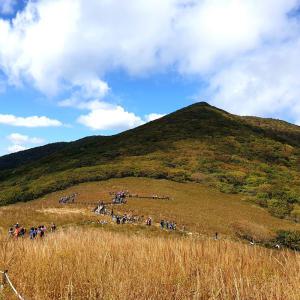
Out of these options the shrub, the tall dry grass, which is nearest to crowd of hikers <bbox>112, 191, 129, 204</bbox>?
the shrub

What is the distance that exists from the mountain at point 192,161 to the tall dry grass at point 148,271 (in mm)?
50825

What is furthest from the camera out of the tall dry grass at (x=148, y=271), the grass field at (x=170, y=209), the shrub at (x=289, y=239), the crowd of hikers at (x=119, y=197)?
the crowd of hikers at (x=119, y=197)

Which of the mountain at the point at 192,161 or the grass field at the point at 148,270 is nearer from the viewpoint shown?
the grass field at the point at 148,270

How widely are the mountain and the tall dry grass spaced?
50.8 m

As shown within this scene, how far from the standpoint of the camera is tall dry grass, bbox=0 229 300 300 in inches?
222

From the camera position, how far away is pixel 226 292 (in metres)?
5.85

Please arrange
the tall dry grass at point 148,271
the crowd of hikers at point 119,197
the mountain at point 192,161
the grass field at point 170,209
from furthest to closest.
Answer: the mountain at point 192,161 < the crowd of hikers at point 119,197 < the grass field at point 170,209 < the tall dry grass at point 148,271

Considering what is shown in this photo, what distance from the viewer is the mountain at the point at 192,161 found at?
67438 mm

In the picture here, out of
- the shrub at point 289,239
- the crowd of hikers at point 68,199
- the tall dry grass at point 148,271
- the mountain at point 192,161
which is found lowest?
the shrub at point 289,239

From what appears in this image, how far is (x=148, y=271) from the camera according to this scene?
650 cm

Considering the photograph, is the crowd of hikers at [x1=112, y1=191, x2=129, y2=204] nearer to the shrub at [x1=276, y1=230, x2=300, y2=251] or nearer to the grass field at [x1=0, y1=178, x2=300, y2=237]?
the grass field at [x1=0, y1=178, x2=300, y2=237]

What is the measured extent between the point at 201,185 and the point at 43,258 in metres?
59.8

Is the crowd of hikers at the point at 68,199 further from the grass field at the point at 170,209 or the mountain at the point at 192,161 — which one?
the mountain at the point at 192,161

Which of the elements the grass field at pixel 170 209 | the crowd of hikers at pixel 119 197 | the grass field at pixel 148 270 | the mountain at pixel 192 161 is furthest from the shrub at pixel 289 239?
the grass field at pixel 148 270
